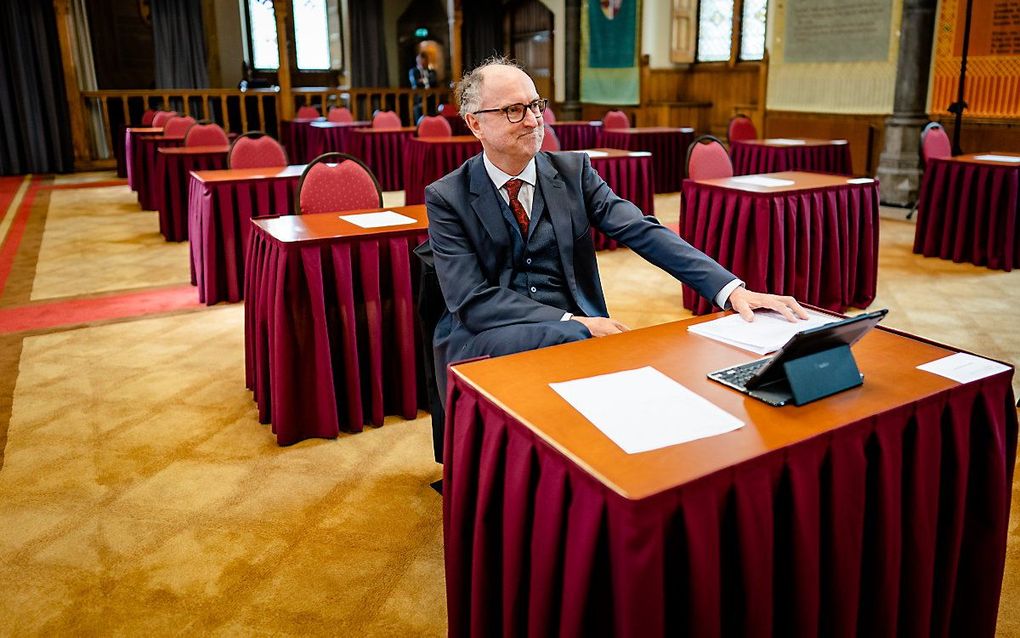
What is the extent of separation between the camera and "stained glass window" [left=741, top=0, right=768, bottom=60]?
10.1 m

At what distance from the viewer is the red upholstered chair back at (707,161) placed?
4.60 m

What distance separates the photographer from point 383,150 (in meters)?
8.95

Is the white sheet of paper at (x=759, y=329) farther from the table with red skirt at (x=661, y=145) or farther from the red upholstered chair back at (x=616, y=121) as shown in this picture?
the red upholstered chair back at (x=616, y=121)

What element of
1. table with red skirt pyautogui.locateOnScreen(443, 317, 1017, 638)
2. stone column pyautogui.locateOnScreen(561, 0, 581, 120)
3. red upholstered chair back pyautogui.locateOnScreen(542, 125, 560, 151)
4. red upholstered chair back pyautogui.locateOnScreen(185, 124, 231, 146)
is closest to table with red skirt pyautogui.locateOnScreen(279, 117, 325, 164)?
red upholstered chair back pyautogui.locateOnScreen(185, 124, 231, 146)

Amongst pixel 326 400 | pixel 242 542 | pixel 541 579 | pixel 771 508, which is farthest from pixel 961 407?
pixel 326 400

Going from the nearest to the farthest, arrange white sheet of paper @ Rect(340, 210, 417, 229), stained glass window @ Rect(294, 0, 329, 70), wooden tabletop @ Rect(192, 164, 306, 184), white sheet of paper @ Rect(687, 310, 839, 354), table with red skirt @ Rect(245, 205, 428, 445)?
white sheet of paper @ Rect(687, 310, 839, 354)
table with red skirt @ Rect(245, 205, 428, 445)
white sheet of paper @ Rect(340, 210, 417, 229)
wooden tabletop @ Rect(192, 164, 306, 184)
stained glass window @ Rect(294, 0, 329, 70)

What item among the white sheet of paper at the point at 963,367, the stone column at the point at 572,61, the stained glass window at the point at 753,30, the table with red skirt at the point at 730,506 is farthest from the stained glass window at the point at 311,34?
the white sheet of paper at the point at 963,367

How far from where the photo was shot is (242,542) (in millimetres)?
2258

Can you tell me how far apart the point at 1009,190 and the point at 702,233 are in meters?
2.37

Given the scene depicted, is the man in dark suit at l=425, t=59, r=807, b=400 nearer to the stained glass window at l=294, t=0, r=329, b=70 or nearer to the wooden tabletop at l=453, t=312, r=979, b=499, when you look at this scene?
the wooden tabletop at l=453, t=312, r=979, b=499

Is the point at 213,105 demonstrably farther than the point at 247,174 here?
Yes

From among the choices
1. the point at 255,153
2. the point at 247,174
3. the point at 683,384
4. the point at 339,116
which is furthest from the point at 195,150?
Answer: the point at 683,384

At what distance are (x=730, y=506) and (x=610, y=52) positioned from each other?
12.1 m

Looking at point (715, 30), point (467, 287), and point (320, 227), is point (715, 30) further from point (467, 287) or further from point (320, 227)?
point (467, 287)
